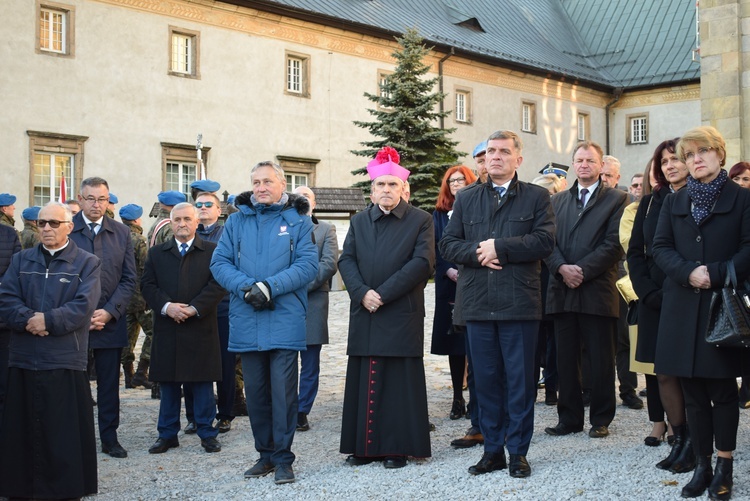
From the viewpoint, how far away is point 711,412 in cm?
572

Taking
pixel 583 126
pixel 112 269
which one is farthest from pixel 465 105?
pixel 112 269

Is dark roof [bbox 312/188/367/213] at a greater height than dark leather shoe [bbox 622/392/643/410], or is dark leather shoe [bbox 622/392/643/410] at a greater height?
dark roof [bbox 312/188/367/213]

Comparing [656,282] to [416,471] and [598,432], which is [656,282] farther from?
[416,471]

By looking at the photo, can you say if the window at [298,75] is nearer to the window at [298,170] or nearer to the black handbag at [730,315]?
the window at [298,170]

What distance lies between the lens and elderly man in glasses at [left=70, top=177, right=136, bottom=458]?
7.46m

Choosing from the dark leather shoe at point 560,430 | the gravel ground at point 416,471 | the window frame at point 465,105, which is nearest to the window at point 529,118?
the window frame at point 465,105

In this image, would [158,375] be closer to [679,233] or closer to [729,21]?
[679,233]

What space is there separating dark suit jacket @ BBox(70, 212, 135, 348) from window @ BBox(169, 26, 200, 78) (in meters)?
21.4

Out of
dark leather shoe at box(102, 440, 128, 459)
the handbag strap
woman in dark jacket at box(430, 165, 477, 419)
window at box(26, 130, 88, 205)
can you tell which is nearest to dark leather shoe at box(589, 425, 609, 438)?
woman in dark jacket at box(430, 165, 477, 419)

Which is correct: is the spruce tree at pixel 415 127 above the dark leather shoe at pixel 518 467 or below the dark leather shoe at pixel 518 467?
above

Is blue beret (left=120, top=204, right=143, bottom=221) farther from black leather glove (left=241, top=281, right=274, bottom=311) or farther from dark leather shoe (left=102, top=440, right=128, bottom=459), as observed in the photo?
black leather glove (left=241, top=281, right=274, bottom=311)

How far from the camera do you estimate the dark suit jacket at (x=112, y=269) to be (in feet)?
24.6

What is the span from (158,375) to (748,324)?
444 centimetres

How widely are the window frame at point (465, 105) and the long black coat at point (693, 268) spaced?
31.5m
